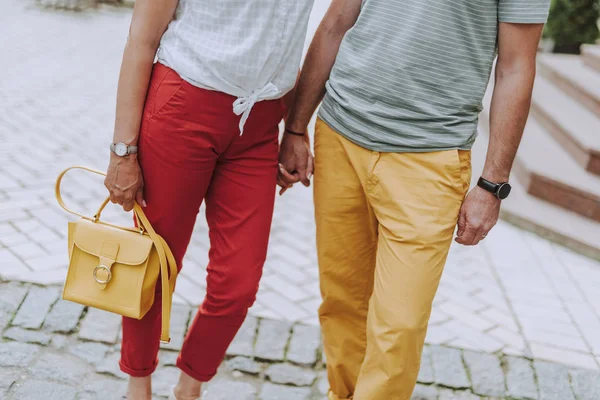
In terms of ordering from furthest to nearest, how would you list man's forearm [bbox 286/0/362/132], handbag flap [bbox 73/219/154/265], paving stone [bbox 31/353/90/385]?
paving stone [bbox 31/353/90/385], man's forearm [bbox 286/0/362/132], handbag flap [bbox 73/219/154/265]

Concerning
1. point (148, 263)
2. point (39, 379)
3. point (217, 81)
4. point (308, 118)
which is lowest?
point (39, 379)

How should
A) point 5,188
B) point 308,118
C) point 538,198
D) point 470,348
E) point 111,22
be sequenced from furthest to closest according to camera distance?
point 111,22
point 538,198
point 5,188
point 470,348
point 308,118

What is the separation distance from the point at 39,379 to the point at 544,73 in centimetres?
708

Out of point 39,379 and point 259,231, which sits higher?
point 259,231

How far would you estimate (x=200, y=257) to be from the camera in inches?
152

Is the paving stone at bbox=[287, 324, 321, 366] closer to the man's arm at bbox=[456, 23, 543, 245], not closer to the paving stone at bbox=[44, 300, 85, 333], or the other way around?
the paving stone at bbox=[44, 300, 85, 333]

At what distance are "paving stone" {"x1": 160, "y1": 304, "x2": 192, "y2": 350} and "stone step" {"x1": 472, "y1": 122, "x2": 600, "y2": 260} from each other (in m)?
2.92

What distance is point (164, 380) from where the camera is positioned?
2.79 m

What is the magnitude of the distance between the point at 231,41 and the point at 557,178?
4.04m

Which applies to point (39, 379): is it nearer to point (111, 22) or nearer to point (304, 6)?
point (304, 6)

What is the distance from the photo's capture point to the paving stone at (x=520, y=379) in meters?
2.98

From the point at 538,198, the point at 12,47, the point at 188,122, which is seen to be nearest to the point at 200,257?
the point at 188,122

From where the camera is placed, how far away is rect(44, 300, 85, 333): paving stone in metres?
2.97

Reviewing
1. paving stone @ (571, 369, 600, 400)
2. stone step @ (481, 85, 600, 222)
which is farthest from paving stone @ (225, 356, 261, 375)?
stone step @ (481, 85, 600, 222)
